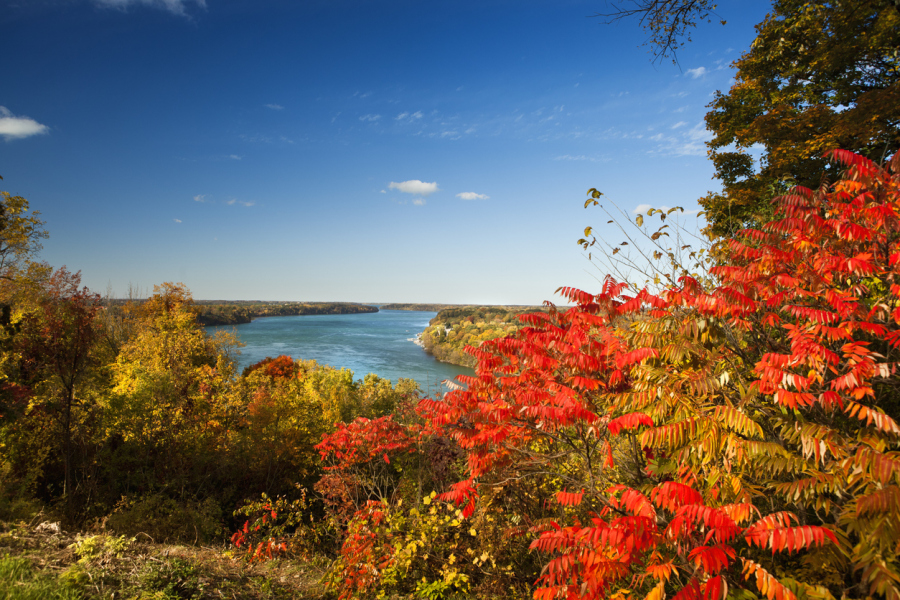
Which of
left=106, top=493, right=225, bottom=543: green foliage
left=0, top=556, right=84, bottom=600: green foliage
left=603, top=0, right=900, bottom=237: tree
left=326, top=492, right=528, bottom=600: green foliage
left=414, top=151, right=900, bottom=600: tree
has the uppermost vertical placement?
left=603, top=0, right=900, bottom=237: tree

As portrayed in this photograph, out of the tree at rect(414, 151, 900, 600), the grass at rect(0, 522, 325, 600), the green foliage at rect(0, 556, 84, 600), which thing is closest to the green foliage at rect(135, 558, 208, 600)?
the grass at rect(0, 522, 325, 600)

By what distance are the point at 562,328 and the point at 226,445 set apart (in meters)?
16.4

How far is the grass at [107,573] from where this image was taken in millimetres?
3918

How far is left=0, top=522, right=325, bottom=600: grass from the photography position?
3918mm

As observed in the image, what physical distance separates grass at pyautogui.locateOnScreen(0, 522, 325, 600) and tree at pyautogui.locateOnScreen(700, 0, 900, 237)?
13.2m

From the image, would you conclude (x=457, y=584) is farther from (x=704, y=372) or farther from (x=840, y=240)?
(x=840, y=240)

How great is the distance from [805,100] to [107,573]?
21.4m

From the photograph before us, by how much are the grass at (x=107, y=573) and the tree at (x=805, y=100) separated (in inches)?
519

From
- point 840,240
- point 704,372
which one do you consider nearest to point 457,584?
point 704,372

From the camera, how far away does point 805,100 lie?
1348 centimetres

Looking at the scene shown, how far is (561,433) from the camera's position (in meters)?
5.58

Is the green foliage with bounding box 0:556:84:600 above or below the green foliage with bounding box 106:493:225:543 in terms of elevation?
above

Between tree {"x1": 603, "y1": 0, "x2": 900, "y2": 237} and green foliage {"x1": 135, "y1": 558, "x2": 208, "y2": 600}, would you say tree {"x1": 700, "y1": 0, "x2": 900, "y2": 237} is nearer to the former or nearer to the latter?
tree {"x1": 603, "y1": 0, "x2": 900, "y2": 237}

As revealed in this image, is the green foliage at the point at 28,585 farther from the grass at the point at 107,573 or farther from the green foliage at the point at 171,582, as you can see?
the green foliage at the point at 171,582
